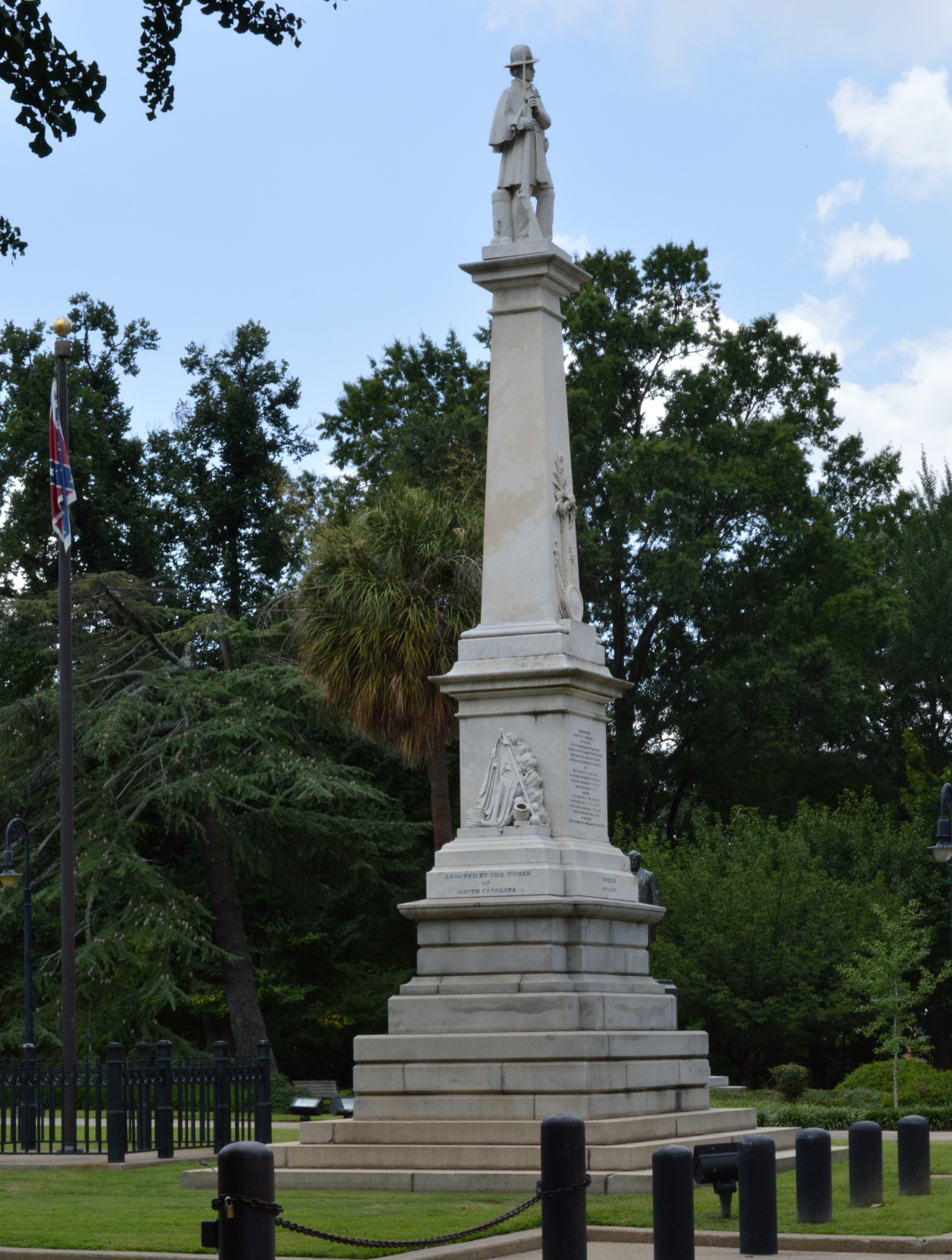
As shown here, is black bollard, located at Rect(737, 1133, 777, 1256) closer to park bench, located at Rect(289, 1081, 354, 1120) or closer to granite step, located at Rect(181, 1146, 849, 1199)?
granite step, located at Rect(181, 1146, 849, 1199)

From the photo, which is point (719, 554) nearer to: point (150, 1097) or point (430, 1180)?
point (150, 1097)

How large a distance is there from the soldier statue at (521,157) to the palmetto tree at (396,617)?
1117 cm

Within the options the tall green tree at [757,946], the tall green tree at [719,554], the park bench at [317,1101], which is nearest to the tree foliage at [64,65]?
the park bench at [317,1101]

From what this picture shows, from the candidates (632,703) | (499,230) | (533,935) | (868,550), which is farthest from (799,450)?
(533,935)

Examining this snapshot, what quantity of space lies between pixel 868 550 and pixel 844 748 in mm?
5043

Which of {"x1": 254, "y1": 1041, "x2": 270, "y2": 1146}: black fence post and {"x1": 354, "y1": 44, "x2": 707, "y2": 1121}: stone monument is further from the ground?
{"x1": 354, "y1": 44, "x2": 707, "y2": 1121}: stone monument

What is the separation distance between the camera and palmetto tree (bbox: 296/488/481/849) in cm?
2950

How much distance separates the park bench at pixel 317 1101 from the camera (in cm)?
2439

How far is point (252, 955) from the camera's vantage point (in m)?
40.4

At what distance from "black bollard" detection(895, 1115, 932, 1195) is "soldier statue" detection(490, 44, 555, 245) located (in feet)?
30.0

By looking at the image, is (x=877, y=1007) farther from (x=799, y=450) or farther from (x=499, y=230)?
(x=499, y=230)

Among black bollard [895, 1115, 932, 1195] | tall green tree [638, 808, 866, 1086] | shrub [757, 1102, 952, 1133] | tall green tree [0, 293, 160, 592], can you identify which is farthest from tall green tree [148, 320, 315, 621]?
black bollard [895, 1115, 932, 1195]

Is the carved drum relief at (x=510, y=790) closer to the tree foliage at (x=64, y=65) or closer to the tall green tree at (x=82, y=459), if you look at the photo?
the tree foliage at (x=64, y=65)

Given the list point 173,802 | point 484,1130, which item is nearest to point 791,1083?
point 173,802
